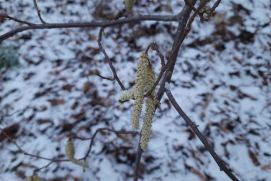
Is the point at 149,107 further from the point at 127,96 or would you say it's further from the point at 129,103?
the point at 129,103

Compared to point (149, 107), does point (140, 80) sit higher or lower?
higher

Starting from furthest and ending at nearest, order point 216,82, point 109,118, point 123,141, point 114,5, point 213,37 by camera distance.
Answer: point 114,5 < point 213,37 < point 216,82 < point 109,118 < point 123,141

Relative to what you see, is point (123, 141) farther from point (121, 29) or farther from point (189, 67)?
point (121, 29)

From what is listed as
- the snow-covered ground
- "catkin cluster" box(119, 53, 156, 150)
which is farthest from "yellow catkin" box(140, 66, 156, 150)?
the snow-covered ground

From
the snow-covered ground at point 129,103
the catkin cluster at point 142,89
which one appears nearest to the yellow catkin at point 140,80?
the catkin cluster at point 142,89

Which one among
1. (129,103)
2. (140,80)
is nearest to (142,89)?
(140,80)

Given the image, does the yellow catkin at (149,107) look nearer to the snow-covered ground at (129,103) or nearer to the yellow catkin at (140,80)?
the yellow catkin at (140,80)

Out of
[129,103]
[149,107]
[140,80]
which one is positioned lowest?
[129,103]

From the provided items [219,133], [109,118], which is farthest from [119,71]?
[219,133]
